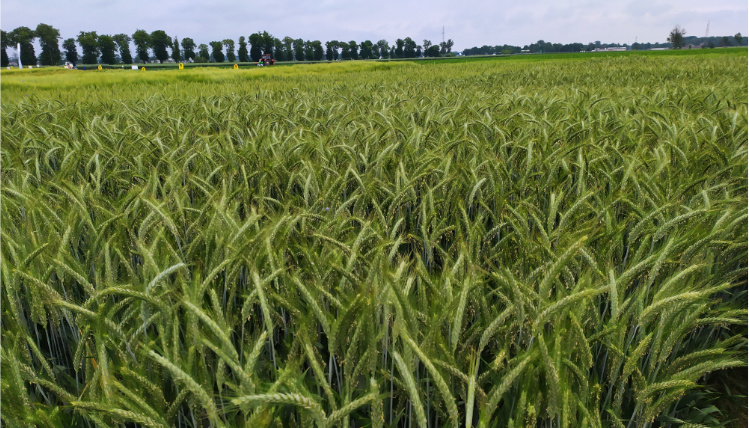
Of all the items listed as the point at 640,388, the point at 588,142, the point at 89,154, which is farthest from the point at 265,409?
the point at 89,154

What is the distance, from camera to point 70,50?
101188mm

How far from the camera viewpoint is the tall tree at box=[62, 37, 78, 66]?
9948 centimetres

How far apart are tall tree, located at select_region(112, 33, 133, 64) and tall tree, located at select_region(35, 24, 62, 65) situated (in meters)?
11.3

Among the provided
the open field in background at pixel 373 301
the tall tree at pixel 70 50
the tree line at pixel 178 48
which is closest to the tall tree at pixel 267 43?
the tree line at pixel 178 48

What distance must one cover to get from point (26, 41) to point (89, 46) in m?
10.6

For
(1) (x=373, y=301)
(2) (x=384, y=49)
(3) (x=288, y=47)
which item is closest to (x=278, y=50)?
(3) (x=288, y=47)

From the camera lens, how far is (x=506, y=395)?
1.23m

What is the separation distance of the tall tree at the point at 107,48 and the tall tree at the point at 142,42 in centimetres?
479

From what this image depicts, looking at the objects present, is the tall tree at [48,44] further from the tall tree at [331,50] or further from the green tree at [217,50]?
the tall tree at [331,50]

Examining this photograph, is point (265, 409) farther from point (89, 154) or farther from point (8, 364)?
point (89, 154)

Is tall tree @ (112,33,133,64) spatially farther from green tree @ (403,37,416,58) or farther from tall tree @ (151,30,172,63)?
green tree @ (403,37,416,58)

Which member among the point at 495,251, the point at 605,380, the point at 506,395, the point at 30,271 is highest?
the point at 30,271

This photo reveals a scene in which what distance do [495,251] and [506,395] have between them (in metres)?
0.76

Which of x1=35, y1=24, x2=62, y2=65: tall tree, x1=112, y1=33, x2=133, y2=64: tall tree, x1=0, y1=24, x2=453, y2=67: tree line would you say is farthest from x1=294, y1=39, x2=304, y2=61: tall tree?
x1=35, y1=24, x2=62, y2=65: tall tree
